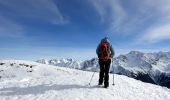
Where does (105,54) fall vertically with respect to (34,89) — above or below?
above

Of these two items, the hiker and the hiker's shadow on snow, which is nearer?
the hiker's shadow on snow

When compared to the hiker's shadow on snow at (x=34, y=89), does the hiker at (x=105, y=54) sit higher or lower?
higher

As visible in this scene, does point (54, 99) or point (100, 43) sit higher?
point (100, 43)

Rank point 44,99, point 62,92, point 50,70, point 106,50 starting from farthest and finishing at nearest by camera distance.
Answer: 1. point 50,70
2. point 106,50
3. point 62,92
4. point 44,99

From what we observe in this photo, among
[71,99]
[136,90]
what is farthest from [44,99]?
[136,90]

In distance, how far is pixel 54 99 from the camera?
576 inches

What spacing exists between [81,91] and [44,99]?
111 inches

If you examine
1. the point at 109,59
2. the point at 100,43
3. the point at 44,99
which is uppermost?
the point at 100,43

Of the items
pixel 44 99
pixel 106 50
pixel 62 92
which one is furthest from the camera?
pixel 106 50

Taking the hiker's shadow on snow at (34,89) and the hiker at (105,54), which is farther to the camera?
the hiker at (105,54)

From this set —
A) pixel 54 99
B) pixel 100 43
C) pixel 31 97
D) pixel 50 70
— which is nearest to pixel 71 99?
pixel 54 99

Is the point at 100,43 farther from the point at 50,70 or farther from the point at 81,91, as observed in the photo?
the point at 50,70

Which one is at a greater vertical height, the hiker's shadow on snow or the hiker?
the hiker

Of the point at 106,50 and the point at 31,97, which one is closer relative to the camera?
the point at 31,97
